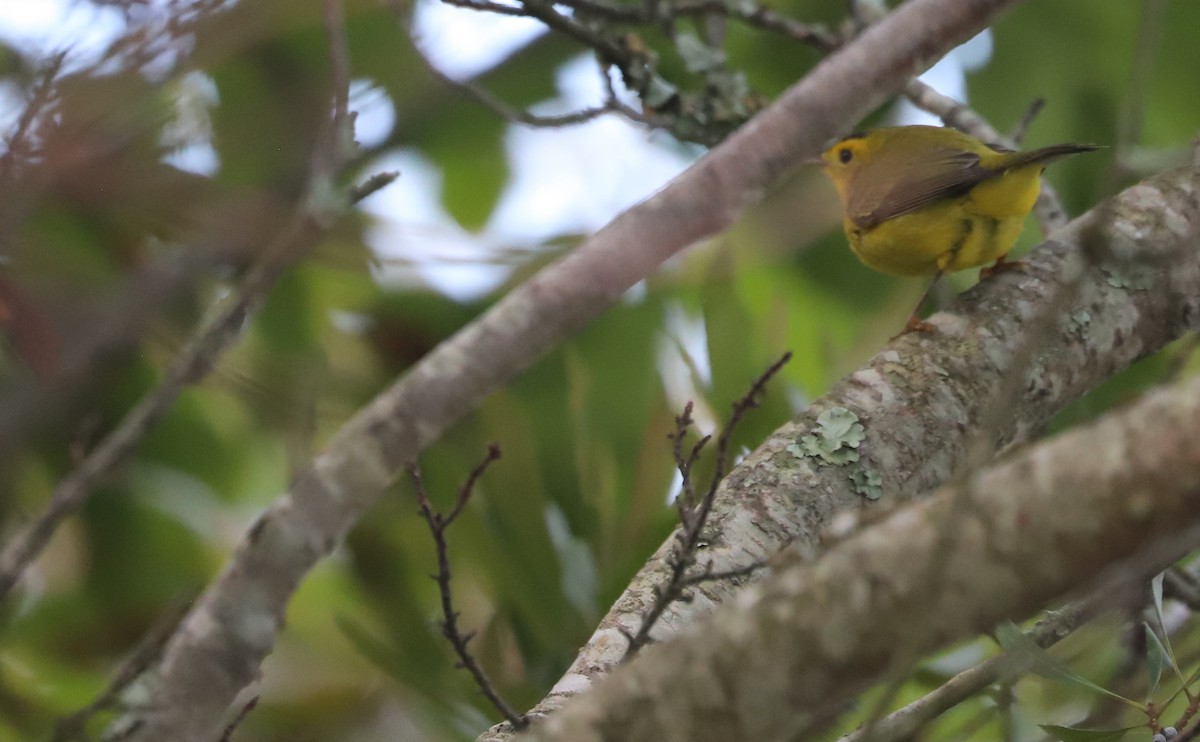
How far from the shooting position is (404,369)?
429 cm

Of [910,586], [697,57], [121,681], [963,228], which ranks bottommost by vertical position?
[963,228]

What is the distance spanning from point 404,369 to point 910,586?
11.5 ft

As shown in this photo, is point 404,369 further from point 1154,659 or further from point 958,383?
point 1154,659

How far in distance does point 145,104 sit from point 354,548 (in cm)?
219

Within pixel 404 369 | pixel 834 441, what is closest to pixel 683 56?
pixel 834 441

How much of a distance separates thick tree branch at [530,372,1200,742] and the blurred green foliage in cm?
140

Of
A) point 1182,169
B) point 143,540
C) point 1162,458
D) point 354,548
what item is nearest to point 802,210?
point 1182,169

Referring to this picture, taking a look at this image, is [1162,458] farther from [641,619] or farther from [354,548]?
[354,548]

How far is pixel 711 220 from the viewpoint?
1183 mm

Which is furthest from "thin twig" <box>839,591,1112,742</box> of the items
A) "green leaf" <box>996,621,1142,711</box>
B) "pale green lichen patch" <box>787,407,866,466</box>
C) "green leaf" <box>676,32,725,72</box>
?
"green leaf" <box>676,32,725,72</box>

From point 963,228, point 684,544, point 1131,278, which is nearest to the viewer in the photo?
point 684,544

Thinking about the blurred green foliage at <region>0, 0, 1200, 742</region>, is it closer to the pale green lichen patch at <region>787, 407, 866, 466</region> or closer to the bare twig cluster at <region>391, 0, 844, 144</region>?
the bare twig cluster at <region>391, 0, 844, 144</region>

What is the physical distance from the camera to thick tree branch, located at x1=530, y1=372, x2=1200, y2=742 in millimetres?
882

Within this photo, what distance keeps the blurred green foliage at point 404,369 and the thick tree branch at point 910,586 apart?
1.40 meters
